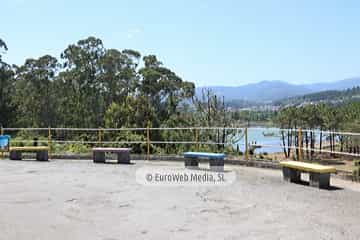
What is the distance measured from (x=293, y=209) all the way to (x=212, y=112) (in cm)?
2404

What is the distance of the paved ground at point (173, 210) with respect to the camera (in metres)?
5.67

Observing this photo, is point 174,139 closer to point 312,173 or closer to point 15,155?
point 15,155

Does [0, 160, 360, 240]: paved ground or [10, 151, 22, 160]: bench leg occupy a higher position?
[10, 151, 22, 160]: bench leg

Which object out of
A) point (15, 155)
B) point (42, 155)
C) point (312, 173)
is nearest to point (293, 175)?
point (312, 173)

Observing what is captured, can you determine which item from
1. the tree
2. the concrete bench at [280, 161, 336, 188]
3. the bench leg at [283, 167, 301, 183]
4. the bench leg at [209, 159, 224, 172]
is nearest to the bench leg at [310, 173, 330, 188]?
the concrete bench at [280, 161, 336, 188]

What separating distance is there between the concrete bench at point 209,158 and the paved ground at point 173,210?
1379mm

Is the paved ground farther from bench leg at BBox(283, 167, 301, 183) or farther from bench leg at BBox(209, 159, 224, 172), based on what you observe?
bench leg at BBox(209, 159, 224, 172)

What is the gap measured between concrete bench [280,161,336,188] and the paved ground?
0.25 metres

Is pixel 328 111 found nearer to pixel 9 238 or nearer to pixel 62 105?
pixel 62 105

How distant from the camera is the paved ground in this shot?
567 cm

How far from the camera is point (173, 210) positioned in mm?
7133

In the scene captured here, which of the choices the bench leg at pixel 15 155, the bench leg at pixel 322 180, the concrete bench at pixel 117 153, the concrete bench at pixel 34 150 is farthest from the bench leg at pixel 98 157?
the bench leg at pixel 322 180

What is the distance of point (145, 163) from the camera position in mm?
14266

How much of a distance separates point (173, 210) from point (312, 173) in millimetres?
3580
